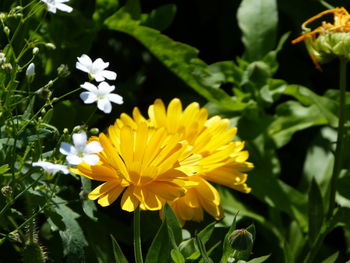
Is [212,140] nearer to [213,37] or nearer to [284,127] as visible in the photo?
[284,127]

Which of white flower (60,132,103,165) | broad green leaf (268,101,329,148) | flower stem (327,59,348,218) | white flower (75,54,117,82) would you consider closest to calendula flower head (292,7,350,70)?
flower stem (327,59,348,218)

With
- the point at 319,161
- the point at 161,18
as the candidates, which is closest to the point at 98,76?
the point at 161,18

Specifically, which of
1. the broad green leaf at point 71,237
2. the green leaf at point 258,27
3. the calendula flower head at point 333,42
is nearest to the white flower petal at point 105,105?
the broad green leaf at point 71,237

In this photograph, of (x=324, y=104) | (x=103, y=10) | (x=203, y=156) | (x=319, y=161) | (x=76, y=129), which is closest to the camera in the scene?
(x=76, y=129)

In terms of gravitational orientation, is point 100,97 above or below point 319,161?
above

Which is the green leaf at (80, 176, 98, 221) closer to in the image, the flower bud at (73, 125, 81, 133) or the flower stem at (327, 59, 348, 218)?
the flower bud at (73, 125, 81, 133)

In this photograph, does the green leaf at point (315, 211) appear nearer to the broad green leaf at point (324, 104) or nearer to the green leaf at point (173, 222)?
the broad green leaf at point (324, 104)

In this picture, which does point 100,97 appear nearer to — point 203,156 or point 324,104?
point 203,156

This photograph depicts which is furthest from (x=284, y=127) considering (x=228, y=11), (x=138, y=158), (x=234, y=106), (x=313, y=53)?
(x=138, y=158)
